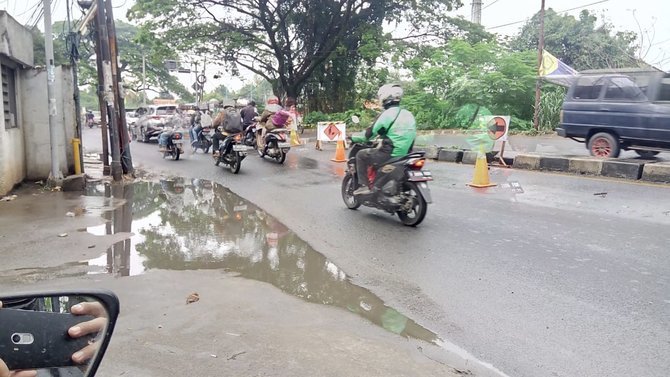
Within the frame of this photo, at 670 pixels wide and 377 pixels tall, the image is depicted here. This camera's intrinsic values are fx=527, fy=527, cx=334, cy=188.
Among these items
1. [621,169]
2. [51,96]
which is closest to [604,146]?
[621,169]

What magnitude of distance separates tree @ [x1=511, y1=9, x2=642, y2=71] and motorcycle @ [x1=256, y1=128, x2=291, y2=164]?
20215mm

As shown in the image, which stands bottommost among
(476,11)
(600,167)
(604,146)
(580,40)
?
(600,167)

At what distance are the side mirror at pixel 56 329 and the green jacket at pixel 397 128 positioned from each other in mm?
5949

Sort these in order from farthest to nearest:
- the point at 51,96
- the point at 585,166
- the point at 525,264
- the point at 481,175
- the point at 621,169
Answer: the point at 585,166
the point at 621,169
the point at 481,175
the point at 51,96
the point at 525,264

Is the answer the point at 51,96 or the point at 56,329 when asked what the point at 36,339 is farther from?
the point at 51,96

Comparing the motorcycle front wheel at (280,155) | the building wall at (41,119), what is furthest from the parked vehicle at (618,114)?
the building wall at (41,119)

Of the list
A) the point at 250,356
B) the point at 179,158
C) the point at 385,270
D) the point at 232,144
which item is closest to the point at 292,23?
the point at 179,158

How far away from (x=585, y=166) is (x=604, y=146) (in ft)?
4.27

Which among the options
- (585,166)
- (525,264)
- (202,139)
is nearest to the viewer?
(525,264)

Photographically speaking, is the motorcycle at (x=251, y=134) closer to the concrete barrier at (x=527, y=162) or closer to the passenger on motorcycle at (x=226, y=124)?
the passenger on motorcycle at (x=226, y=124)

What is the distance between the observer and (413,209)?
23.5 feet

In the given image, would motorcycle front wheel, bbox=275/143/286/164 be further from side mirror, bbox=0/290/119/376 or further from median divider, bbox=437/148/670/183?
side mirror, bbox=0/290/119/376

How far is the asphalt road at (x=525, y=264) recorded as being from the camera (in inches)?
145

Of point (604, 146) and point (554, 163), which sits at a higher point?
point (604, 146)
